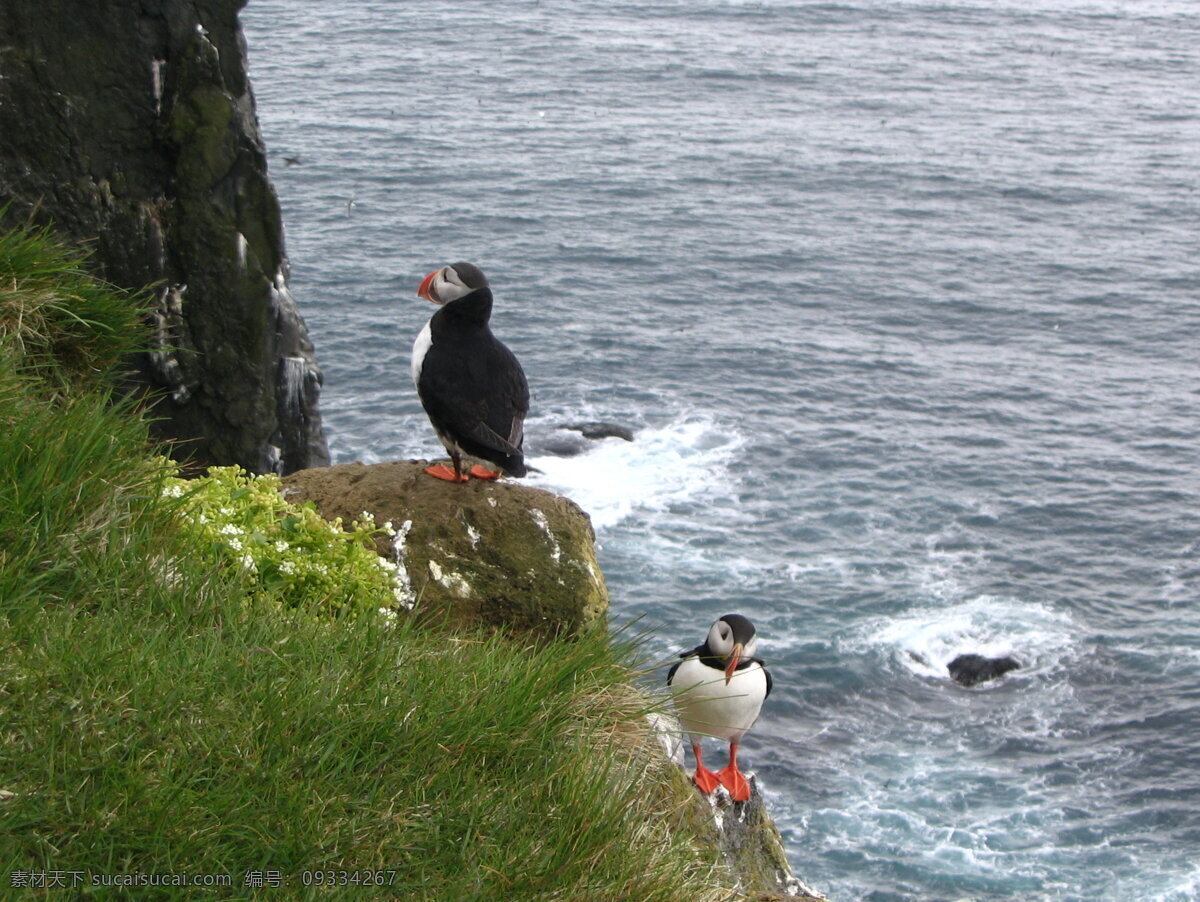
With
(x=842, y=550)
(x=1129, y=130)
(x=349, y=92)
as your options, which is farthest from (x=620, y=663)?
(x=1129, y=130)

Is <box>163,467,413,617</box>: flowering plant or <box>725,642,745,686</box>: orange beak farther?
<box>725,642,745,686</box>: orange beak

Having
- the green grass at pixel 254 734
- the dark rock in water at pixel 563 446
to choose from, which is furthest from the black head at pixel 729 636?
the dark rock in water at pixel 563 446

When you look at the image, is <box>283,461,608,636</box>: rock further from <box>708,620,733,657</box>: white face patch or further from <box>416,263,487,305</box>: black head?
<box>416,263,487,305</box>: black head

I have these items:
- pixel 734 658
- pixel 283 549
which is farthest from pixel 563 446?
pixel 283 549

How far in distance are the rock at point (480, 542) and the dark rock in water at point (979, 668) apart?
2912 centimetres

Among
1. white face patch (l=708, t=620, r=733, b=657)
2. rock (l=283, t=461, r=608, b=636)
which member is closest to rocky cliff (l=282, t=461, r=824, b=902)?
rock (l=283, t=461, r=608, b=636)

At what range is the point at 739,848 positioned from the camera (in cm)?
911

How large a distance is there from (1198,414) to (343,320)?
35.7 metres

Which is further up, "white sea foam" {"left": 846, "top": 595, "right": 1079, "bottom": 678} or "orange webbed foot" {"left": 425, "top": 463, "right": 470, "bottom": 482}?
"orange webbed foot" {"left": 425, "top": 463, "right": 470, "bottom": 482}

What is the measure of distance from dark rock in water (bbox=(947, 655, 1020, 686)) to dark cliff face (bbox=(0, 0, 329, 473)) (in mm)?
20249

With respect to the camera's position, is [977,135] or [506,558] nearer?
[506,558]

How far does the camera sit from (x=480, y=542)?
9781 mm

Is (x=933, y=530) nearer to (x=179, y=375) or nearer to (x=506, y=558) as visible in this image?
(x=179, y=375)

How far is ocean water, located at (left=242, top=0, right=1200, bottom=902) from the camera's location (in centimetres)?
3362
